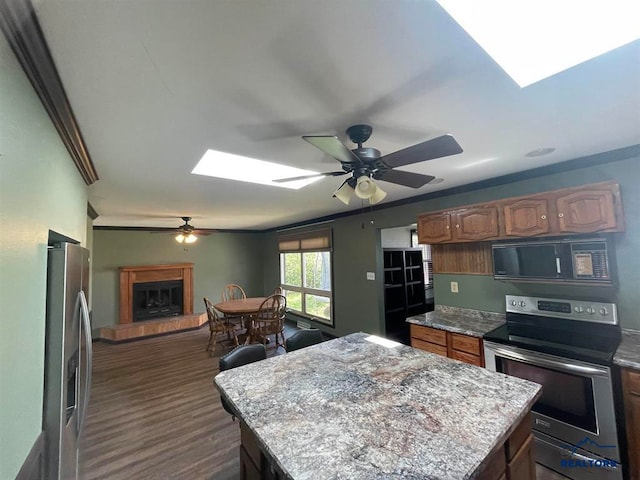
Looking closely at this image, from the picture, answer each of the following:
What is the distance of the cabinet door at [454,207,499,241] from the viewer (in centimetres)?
273

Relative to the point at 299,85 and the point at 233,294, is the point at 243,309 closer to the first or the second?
the point at 233,294

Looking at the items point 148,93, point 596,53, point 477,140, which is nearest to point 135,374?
point 148,93

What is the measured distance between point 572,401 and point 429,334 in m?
1.18

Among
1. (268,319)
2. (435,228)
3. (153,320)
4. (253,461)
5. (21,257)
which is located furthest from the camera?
(153,320)

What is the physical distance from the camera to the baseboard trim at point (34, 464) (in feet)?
2.98

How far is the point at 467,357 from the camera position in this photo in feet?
8.59

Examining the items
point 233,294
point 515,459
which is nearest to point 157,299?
point 233,294

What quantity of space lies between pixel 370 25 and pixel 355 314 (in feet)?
14.5

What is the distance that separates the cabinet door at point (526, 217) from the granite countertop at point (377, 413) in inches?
59.8

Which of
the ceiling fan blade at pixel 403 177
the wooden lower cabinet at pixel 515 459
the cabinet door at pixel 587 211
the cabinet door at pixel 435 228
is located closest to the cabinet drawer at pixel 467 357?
the wooden lower cabinet at pixel 515 459

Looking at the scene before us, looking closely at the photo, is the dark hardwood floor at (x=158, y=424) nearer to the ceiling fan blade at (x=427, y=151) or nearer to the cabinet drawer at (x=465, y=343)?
the cabinet drawer at (x=465, y=343)

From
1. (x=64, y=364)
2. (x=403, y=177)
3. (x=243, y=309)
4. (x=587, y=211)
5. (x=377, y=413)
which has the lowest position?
(x=243, y=309)

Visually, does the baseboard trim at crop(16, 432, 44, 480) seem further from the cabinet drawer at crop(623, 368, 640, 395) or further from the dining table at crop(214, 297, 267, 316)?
the dining table at crop(214, 297, 267, 316)

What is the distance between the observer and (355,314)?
4820 mm
